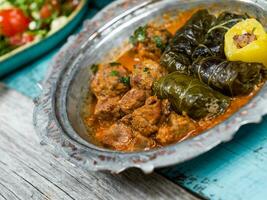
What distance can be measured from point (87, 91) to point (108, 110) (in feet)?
1.65

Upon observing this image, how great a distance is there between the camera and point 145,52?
151 inches

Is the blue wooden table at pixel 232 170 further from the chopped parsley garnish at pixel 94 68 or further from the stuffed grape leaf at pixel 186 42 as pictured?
the chopped parsley garnish at pixel 94 68

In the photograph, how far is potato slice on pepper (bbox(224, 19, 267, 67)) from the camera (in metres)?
3.07

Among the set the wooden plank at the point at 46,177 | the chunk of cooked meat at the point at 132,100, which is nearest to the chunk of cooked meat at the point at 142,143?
the wooden plank at the point at 46,177

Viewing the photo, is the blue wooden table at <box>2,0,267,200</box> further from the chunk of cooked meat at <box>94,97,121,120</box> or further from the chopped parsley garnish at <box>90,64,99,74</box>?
the chopped parsley garnish at <box>90,64,99,74</box>

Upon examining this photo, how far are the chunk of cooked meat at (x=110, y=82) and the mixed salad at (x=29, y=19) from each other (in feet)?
4.90

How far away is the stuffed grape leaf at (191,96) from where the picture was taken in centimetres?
304

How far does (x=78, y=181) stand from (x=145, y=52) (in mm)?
1246

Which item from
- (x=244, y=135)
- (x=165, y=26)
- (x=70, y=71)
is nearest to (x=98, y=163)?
(x=244, y=135)

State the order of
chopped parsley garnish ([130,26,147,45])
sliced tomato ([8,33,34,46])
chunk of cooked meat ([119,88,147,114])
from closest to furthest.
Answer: chunk of cooked meat ([119,88,147,114]), chopped parsley garnish ([130,26,147,45]), sliced tomato ([8,33,34,46])

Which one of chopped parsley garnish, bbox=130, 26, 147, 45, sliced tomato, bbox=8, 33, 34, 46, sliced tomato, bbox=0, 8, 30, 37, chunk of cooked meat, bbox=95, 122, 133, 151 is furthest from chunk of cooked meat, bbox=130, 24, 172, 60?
sliced tomato, bbox=0, 8, 30, 37

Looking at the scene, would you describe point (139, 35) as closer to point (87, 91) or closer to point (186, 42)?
point (186, 42)

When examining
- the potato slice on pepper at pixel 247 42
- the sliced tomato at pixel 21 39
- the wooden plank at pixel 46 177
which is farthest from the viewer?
the sliced tomato at pixel 21 39

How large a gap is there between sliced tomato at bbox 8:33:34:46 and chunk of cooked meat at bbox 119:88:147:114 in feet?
6.68
